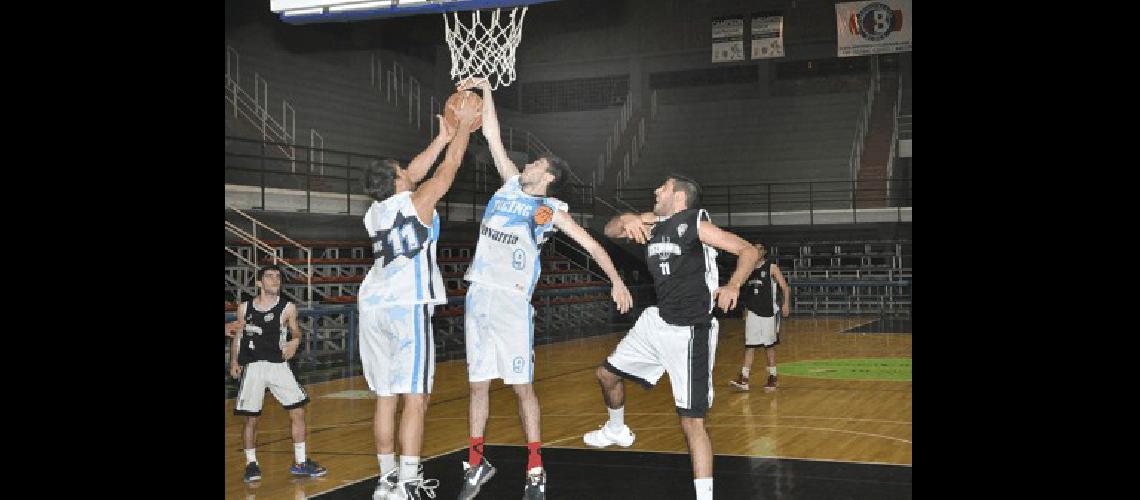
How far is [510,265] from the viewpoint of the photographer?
5410mm

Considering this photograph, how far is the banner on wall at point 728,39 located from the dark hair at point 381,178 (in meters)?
16.4

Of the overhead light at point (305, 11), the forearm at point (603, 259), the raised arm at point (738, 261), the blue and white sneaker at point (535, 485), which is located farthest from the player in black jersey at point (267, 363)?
the raised arm at point (738, 261)

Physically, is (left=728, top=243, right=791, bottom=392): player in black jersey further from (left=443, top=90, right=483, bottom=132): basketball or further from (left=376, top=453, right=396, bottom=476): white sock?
(left=376, top=453, right=396, bottom=476): white sock

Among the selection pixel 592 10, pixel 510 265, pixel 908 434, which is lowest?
pixel 908 434

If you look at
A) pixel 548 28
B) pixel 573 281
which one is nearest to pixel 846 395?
pixel 573 281

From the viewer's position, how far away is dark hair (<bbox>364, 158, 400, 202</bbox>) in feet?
16.8

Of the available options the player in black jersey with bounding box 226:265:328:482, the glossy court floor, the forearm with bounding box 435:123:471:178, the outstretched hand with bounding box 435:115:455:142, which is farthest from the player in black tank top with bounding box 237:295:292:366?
the forearm with bounding box 435:123:471:178

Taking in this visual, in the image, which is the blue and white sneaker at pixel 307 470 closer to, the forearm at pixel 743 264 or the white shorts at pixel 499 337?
the white shorts at pixel 499 337

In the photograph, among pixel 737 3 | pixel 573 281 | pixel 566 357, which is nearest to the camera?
pixel 566 357

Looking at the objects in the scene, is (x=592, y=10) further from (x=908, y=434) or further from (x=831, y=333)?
(x=908, y=434)

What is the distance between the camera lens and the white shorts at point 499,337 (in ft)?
17.4

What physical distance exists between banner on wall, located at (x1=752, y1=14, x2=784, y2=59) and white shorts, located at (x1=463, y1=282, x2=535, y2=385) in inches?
638

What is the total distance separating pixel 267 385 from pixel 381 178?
157cm
